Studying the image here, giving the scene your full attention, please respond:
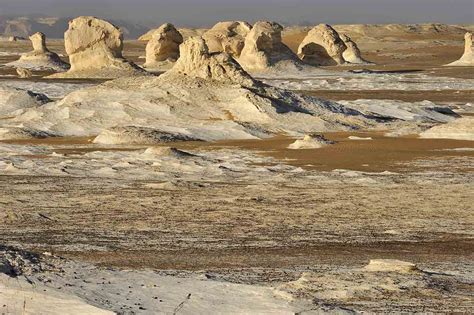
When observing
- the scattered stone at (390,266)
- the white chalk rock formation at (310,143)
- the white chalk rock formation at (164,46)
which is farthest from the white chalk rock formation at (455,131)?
the white chalk rock formation at (164,46)

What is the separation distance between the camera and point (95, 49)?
158 feet

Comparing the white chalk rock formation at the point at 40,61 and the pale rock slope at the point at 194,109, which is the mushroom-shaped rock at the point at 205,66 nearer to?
the pale rock slope at the point at 194,109

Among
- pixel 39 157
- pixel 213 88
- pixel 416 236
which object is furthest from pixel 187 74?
pixel 416 236

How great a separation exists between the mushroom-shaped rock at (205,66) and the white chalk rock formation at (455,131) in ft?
19.5

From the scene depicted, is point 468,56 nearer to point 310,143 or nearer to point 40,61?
point 40,61

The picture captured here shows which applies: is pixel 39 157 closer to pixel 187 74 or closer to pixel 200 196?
pixel 200 196

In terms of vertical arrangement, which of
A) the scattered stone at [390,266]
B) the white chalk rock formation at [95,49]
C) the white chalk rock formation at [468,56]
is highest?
the scattered stone at [390,266]

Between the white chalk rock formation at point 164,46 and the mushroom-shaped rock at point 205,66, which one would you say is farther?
the white chalk rock formation at point 164,46

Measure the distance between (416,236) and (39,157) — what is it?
32.9 ft

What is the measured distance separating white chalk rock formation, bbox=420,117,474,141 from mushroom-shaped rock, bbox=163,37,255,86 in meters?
5.94

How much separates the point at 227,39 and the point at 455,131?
3427cm

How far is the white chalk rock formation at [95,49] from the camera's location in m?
47.1

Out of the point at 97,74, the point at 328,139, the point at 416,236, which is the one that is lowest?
the point at 97,74

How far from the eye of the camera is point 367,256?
1148 cm
